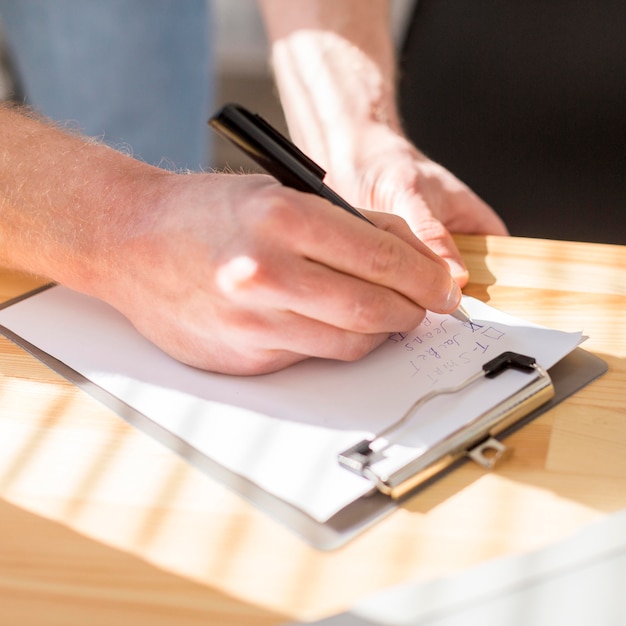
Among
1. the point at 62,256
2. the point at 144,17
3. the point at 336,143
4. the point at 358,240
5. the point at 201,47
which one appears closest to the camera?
the point at 358,240

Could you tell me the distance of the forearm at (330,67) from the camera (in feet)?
3.68

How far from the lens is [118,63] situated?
1555mm

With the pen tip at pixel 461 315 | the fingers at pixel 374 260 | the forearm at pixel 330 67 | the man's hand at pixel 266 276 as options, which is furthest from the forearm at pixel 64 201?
the forearm at pixel 330 67

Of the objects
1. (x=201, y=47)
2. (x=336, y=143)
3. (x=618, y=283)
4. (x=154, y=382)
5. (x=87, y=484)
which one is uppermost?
(x=201, y=47)

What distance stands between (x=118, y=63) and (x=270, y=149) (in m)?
1.07

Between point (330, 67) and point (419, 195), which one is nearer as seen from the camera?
point (419, 195)

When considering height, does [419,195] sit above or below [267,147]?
above

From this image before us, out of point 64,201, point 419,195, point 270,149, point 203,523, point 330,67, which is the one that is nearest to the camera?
point 203,523

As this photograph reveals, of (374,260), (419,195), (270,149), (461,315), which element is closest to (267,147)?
(270,149)

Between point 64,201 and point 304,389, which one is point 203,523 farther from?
point 64,201

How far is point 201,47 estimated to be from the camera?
1.65 m

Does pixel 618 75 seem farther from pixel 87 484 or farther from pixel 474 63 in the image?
pixel 87 484

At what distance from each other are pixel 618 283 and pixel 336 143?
1.47 feet

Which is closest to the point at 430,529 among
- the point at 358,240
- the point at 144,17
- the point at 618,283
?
the point at 358,240
